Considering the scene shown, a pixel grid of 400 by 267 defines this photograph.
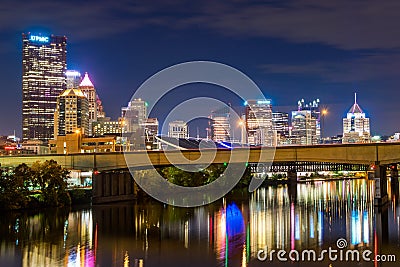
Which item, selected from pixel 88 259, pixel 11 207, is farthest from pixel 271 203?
pixel 88 259

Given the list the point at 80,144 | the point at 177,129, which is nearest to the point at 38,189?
the point at 80,144

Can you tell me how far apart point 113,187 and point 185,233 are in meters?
24.4

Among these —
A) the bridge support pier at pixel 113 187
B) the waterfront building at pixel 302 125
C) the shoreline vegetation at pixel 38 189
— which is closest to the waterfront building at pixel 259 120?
the waterfront building at pixel 302 125

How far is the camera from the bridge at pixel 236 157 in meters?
53.2

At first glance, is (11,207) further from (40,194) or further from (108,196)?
(108,196)

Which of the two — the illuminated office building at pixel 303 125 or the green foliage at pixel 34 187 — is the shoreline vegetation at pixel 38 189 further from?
the illuminated office building at pixel 303 125

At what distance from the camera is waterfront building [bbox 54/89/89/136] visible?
188625 millimetres

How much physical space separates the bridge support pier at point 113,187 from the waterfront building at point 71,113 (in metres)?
125

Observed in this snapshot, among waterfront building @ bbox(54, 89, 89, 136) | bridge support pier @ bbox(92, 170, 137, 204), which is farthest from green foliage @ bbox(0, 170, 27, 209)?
waterfront building @ bbox(54, 89, 89, 136)

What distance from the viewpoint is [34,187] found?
5581 centimetres

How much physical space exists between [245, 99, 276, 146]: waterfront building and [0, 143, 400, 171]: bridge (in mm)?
101075

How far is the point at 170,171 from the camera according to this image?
7388cm

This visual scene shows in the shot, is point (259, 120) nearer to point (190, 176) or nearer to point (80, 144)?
point (80, 144)

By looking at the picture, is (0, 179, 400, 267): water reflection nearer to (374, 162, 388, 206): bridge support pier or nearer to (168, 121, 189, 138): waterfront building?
(374, 162, 388, 206): bridge support pier
